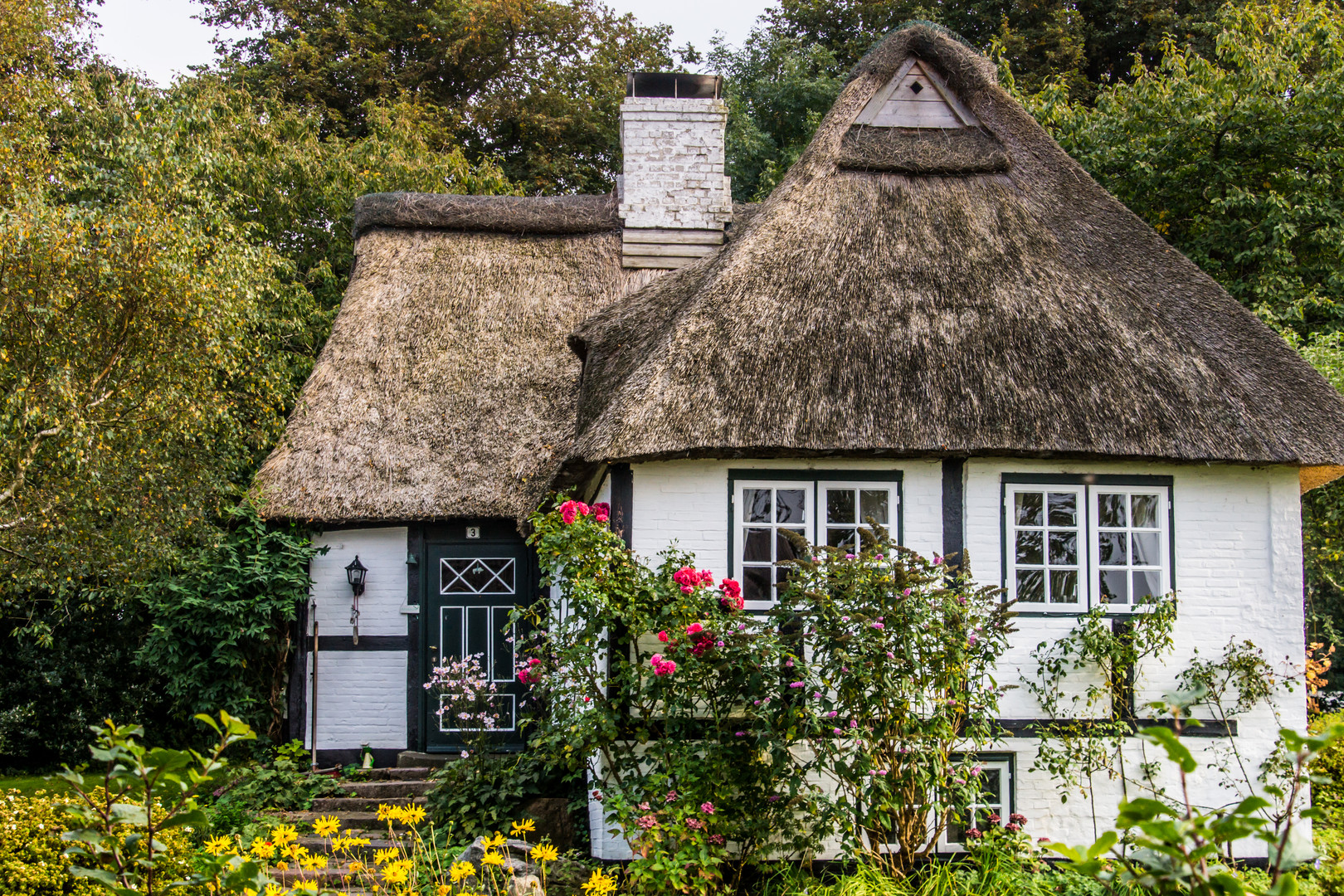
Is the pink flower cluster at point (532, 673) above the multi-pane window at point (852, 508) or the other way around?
the other way around

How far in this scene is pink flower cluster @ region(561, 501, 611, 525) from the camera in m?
6.95

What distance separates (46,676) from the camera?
10758 mm

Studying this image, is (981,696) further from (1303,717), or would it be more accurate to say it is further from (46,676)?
(46,676)

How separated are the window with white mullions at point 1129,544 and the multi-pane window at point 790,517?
1.63 metres

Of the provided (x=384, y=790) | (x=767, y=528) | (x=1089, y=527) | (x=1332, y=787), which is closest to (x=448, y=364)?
(x=384, y=790)

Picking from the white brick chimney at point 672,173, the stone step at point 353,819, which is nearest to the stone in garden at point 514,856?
the stone step at point 353,819

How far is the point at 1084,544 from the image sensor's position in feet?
25.8

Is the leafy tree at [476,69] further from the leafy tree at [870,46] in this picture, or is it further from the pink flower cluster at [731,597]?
the pink flower cluster at [731,597]

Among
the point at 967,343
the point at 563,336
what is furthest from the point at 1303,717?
the point at 563,336

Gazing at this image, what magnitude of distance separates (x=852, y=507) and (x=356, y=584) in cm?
514

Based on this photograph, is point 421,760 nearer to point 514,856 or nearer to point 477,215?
point 514,856

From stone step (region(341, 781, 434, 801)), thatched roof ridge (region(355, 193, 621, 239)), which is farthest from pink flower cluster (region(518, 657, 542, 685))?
thatched roof ridge (region(355, 193, 621, 239))

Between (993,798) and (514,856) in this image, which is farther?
(993,798)

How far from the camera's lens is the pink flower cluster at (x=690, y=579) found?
6.90m
